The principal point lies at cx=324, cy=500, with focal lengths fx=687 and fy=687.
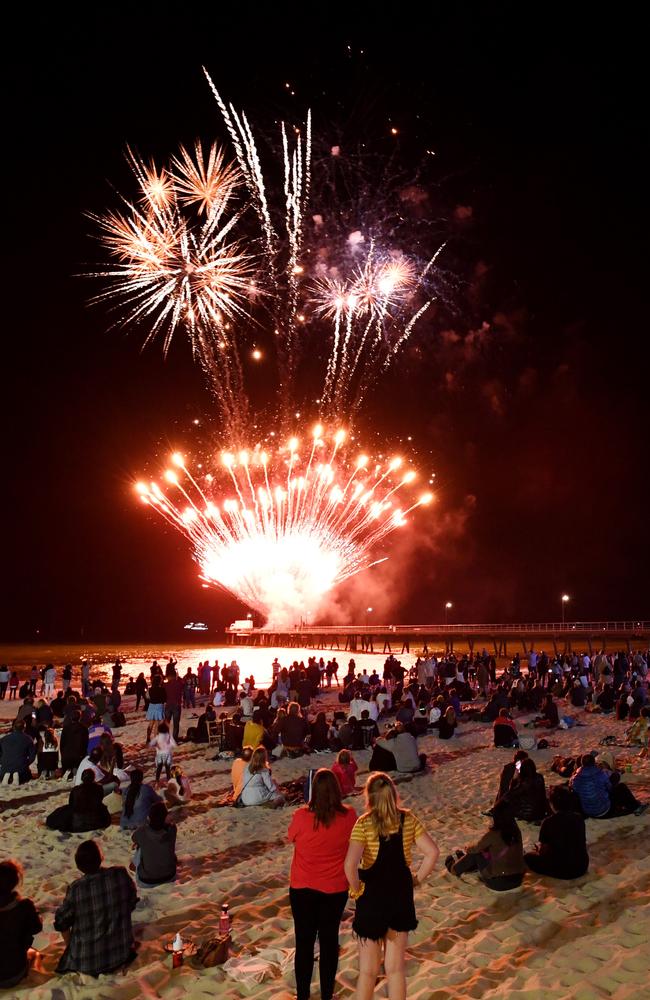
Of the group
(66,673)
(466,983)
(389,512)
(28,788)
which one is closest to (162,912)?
(466,983)

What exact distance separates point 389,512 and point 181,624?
58796mm

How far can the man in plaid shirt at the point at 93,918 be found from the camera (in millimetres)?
6113

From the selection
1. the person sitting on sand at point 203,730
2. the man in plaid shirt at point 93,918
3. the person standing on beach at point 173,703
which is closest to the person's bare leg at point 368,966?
the man in plaid shirt at point 93,918

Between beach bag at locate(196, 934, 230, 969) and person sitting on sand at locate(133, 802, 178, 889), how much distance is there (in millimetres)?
2090

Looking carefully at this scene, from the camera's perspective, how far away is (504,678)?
2872cm

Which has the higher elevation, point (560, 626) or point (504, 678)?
point (560, 626)

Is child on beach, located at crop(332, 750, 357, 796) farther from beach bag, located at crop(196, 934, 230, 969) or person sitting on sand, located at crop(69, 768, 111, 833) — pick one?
person sitting on sand, located at crop(69, 768, 111, 833)

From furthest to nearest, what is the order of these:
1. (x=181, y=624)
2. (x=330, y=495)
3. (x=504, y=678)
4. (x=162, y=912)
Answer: (x=181, y=624)
(x=330, y=495)
(x=504, y=678)
(x=162, y=912)

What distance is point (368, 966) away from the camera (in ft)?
15.5

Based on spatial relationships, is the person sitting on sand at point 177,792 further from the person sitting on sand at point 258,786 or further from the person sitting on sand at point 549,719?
the person sitting on sand at point 549,719

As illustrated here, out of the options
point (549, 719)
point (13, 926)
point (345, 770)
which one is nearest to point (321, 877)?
point (13, 926)

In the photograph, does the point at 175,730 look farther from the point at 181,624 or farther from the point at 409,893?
the point at 181,624

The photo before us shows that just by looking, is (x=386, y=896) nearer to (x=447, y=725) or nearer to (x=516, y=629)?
(x=447, y=725)

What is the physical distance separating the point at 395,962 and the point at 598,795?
22.6 ft
